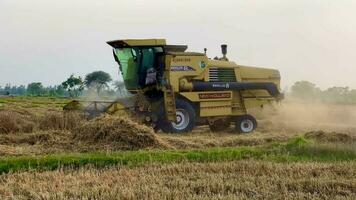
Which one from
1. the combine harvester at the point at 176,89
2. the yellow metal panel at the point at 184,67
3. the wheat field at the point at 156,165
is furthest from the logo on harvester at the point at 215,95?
the wheat field at the point at 156,165

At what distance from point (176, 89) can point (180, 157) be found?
6313 mm

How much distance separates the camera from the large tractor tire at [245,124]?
18.1 metres

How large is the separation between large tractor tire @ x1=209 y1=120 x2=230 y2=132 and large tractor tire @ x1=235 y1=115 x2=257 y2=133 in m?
0.47

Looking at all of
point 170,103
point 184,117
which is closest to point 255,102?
point 184,117

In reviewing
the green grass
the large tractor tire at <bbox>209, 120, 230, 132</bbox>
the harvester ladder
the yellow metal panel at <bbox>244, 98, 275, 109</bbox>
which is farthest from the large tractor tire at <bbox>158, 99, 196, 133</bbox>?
the green grass

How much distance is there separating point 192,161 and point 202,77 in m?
7.36

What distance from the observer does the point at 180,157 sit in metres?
10.6

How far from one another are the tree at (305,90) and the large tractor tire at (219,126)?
7510 millimetres

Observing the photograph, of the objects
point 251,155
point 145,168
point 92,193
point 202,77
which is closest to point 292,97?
point 202,77

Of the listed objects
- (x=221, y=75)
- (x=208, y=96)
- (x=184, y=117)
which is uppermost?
(x=221, y=75)

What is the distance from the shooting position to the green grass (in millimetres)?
9828

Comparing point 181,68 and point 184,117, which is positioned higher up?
point 181,68

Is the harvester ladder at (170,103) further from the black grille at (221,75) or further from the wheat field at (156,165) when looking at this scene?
the wheat field at (156,165)

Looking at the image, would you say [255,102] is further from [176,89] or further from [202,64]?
[176,89]
